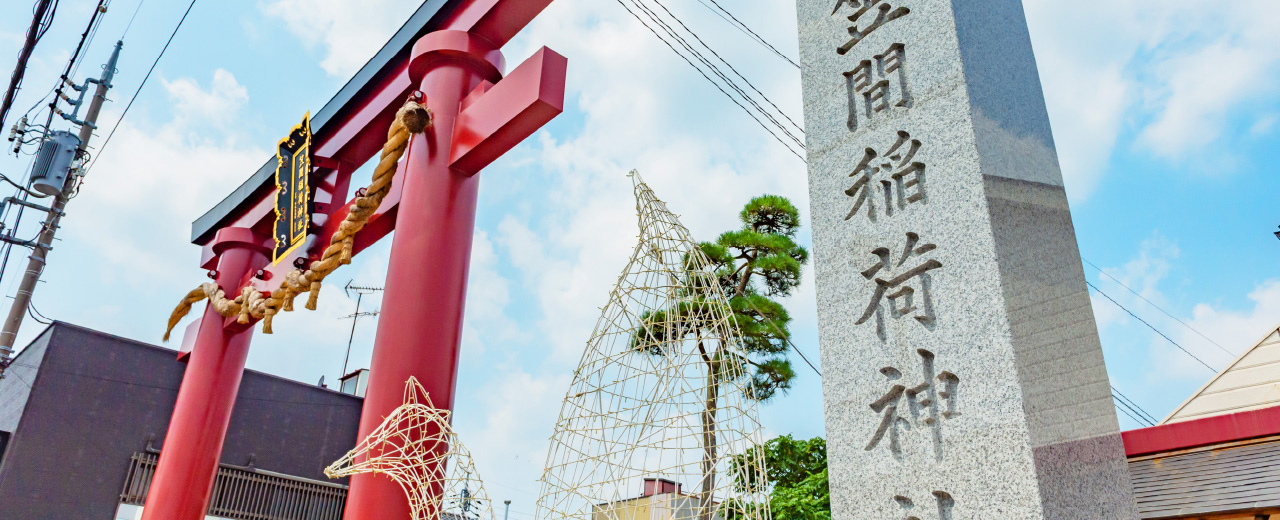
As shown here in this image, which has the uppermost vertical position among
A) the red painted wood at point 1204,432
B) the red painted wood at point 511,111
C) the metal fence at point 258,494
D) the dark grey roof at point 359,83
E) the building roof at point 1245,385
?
the dark grey roof at point 359,83

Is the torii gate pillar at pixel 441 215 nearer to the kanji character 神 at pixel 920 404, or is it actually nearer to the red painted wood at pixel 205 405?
the kanji character 神 at pixel 920 404

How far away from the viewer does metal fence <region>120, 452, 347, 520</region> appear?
6.81 meters

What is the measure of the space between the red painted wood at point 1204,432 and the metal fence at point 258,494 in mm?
6594

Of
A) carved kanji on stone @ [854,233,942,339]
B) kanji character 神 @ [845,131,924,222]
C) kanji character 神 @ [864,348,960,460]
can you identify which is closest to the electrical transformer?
kanji character 神 @ [845,131,924,222]

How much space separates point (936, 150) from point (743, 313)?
7165mm

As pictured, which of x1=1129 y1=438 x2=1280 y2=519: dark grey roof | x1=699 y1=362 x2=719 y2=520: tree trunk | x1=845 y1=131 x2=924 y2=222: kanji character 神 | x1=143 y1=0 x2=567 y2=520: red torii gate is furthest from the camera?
x1=143 y1=0 x2=567 y2=520: red torii gate

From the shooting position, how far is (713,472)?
324 cm

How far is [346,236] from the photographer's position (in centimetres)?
507

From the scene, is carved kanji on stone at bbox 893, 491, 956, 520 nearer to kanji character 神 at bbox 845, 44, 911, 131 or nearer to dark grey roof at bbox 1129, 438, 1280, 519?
kanji character 神 at bbox 845, 44, 911, 131

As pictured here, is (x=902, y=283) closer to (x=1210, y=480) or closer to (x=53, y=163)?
(x=1210, y=480)

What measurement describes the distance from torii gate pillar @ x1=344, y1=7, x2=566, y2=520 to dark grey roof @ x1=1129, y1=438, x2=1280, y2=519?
3.64 metres

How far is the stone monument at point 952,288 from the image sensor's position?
204 cm

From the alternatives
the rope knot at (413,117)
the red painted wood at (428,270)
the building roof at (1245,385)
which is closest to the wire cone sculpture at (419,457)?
the red painted wood at (428,270)

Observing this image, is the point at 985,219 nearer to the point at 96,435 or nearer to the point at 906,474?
the point at 906,474
